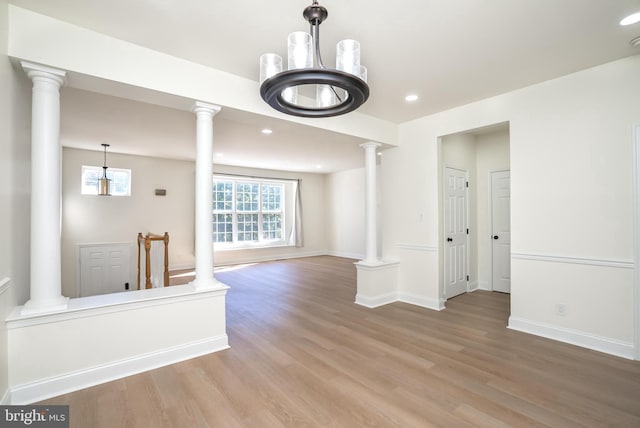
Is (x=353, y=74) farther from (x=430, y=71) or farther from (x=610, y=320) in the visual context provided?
(x=610, y=320)

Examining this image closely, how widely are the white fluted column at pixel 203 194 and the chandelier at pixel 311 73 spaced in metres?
1.21

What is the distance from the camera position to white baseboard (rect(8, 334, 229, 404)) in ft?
6.66

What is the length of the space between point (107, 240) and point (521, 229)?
7.18m

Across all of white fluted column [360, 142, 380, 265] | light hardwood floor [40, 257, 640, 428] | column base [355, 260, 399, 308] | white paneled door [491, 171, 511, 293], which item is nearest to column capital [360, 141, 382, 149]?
white fluted column [360, 142, 380, 265]

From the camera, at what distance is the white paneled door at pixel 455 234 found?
174 inches

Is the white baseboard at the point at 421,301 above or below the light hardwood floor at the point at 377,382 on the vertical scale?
above

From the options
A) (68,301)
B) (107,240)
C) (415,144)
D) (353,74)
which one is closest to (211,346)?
(68,301)

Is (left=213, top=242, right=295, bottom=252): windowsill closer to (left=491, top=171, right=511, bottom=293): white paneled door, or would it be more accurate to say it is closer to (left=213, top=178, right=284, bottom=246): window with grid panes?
(left=213, top=178, right=284, bottom=246): window with grid panes

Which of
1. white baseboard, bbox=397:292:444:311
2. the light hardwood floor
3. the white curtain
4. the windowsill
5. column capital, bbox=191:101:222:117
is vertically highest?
column capital, bbox=191:101:222:117

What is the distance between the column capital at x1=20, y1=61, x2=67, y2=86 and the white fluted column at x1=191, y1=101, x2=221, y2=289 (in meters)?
0.96

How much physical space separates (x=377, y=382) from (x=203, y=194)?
2.19m

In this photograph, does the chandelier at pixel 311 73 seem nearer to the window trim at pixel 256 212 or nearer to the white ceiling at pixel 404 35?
the white ceiling at pixel 404 35

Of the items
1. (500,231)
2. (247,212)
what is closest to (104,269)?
(247,212)

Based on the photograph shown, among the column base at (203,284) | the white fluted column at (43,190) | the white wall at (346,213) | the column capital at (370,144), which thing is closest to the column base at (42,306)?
the white fluted column at (43,190)
